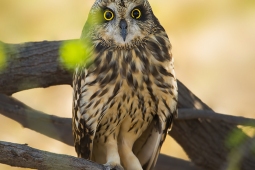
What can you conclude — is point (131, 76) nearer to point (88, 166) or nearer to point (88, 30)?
point (88, 30)

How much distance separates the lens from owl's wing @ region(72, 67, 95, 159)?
3.65 meters

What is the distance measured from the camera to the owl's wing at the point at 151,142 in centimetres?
378

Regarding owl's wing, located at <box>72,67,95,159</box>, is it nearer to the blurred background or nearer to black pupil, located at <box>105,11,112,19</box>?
black pupil, located at <box>105,11,112,19</box>

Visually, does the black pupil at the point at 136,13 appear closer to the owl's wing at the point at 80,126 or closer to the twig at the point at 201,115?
the owl's wing at the point at 80,126

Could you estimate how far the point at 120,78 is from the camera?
11.9 feet

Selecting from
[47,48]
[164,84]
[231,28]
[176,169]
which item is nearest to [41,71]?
[47,48]

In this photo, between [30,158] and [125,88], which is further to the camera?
[125,88]

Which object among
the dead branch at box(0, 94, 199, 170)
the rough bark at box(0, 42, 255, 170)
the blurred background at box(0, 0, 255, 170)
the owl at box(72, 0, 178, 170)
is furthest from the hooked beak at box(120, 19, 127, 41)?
the blurred background at box(0, 0, 255, 170)

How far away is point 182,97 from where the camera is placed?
436 centimetres

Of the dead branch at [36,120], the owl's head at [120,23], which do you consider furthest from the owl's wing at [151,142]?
the dead branch at [36,120]

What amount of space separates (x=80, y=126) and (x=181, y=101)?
896 mm

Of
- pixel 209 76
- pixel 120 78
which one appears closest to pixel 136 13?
pixel 120 78

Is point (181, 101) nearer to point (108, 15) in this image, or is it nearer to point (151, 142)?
point (151, 142)

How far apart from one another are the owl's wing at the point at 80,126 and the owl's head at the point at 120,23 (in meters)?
0.21
